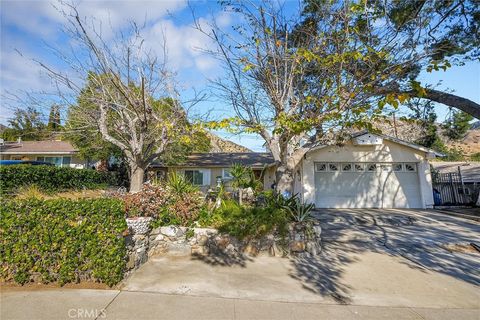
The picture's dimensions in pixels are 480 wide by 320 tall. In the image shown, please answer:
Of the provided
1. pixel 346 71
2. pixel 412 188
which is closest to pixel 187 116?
pixel 346 71

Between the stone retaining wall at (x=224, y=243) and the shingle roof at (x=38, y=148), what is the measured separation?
1901 cm

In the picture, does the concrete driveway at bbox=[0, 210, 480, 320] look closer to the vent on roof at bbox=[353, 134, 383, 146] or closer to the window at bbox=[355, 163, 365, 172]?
the window at bbox=[355, 163, 365, 172]

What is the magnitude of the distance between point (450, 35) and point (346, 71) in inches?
193

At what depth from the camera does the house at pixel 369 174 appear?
14.7m

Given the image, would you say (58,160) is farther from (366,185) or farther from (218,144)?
(366,185)

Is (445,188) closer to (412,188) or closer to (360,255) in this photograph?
(412,188)

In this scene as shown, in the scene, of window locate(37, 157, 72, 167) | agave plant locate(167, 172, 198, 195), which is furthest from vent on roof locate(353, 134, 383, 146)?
window locate(37, 157, 72, 167)

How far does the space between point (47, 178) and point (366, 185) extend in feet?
54.5

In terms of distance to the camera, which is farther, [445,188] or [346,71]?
[445,188]

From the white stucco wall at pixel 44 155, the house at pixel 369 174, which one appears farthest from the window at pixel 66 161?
the house at pixel 369 174

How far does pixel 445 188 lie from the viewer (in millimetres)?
16203

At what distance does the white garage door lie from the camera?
14.8 meters

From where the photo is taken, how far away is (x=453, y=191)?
52.2 ft

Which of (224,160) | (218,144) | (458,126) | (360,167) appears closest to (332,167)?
(360,167)
